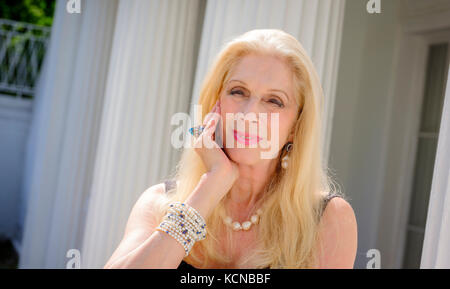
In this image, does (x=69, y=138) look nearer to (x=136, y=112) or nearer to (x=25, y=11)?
(x=136, y=112)

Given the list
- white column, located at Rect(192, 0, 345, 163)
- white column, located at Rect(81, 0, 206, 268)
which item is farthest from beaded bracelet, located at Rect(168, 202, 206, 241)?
white column, located at Rect(81, 0, 206, 268)

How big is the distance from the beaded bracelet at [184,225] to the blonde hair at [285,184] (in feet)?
0.87

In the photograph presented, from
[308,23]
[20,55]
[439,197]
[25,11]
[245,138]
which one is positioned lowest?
[439,197]

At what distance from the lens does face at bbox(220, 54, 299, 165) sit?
183cm

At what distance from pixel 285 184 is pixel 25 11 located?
9.00m

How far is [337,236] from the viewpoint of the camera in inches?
68.1

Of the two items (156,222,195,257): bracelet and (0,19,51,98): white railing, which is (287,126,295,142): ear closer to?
(156,222,195,257): bracelet

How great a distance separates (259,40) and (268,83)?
9.3 inches

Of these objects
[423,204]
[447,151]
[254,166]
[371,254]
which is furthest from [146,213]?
[423,204]

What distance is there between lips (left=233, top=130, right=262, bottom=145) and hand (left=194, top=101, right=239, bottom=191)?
88 mm

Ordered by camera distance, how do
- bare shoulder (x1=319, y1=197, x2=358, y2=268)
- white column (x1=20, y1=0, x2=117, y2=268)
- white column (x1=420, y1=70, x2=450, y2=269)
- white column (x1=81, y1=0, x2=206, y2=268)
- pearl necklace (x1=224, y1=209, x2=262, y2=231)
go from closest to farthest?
white column (x1=420, y1=70, x2=450, y2=269), bare shoulder (x1=319, y1=197, x2=358, y2=268), pearl necklace (x1=224, y1=209, x2=262, y2=231), white column (x1=81, y1=0, x2=206, y2=268), white column (x1=20, y1=0, x2=117, y2=268)

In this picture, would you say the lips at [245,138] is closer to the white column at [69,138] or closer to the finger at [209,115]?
the finger at [209,115]

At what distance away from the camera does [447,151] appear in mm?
1565

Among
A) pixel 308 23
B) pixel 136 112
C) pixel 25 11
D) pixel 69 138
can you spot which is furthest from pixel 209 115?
pixel 25 11
